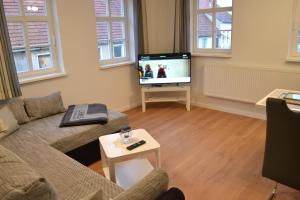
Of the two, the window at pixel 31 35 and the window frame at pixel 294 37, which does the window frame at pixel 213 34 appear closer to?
the window frame at pixel 294 37

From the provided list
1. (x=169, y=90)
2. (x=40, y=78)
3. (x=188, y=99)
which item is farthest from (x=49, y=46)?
(x=188, y=99)

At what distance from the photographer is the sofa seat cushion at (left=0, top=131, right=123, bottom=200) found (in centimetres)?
174

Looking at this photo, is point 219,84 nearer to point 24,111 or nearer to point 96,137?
point 96,137

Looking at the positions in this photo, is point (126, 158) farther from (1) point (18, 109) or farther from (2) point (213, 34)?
(2) point (213, 34)

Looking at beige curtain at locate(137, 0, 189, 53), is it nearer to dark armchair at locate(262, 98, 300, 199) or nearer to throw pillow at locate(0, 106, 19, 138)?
throw pillow at locate(0, 106, 19, 138)

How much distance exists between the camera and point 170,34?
4.75m

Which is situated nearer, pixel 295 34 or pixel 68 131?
pixel 68 131

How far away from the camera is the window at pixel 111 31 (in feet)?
13.5

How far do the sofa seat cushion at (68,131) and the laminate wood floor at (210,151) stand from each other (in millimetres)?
352

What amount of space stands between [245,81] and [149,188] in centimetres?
315

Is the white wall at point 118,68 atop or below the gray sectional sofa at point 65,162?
atop

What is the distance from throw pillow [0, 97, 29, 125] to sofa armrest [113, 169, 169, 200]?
2136mm

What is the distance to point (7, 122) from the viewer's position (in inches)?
105

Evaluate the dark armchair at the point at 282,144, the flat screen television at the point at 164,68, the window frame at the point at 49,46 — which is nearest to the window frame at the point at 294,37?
the flat screen television at the point at 164,68
